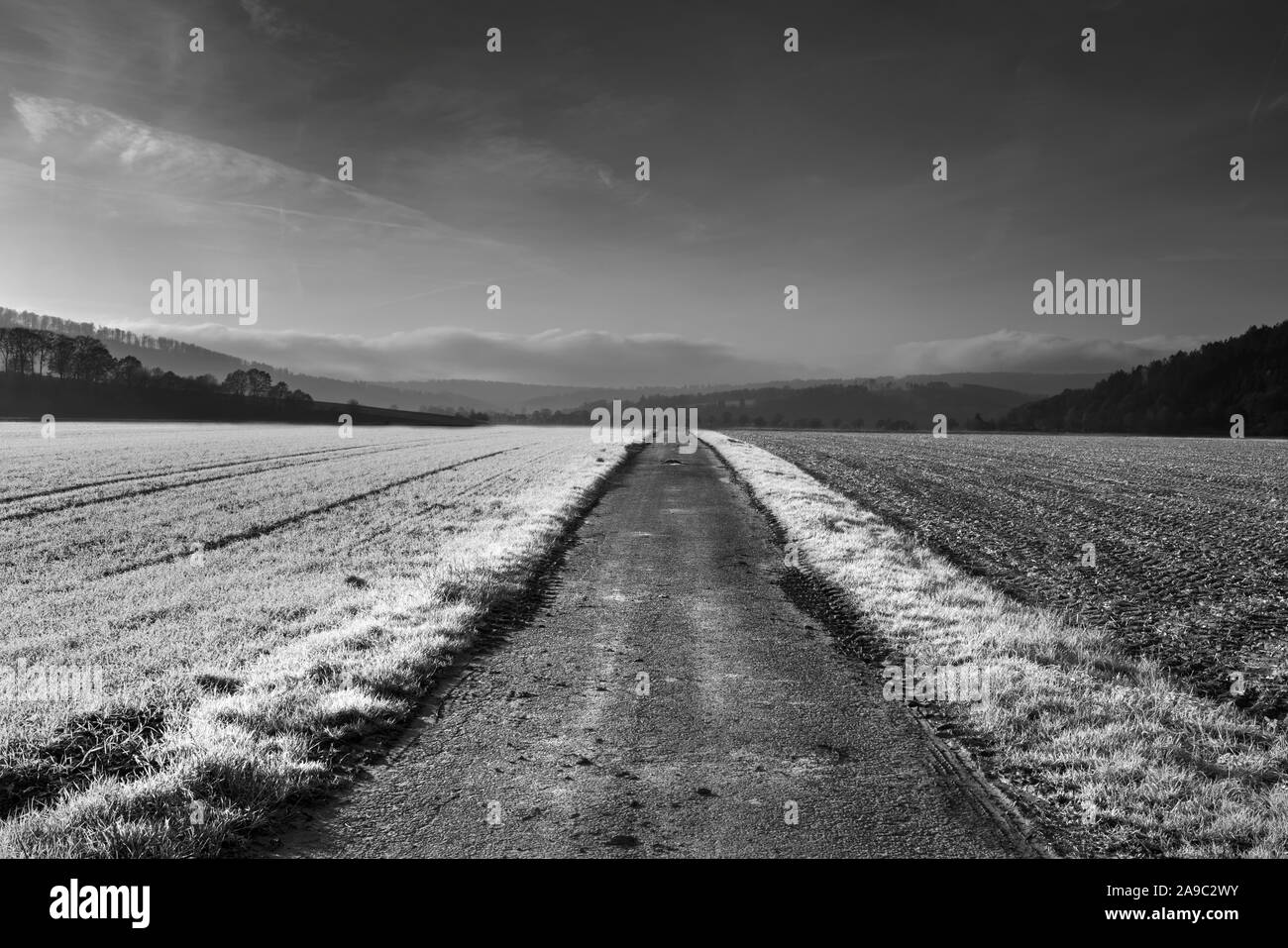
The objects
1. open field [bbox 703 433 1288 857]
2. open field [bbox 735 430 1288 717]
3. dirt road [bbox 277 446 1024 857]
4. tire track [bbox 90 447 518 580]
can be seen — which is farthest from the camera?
tire track [bbox 90 447 518 580]

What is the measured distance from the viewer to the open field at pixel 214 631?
529 centimetres

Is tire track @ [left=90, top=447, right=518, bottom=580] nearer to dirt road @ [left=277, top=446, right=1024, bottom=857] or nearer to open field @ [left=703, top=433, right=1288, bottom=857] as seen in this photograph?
dirt road @ [left=277, top=446, right=1024, bottom=857]

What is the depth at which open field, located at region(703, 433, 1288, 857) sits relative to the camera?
4980 mm

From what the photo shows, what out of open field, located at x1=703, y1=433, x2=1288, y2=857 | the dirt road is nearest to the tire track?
the dirt road

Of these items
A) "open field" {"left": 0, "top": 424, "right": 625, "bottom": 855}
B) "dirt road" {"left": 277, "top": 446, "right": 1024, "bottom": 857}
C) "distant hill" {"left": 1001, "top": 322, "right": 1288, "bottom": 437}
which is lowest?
"dirt road" {"left": 277, "top": 446, "right": 1024, "bottom": 857}

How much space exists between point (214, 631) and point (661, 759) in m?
7.09

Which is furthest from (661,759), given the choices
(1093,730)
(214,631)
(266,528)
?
(266,528)

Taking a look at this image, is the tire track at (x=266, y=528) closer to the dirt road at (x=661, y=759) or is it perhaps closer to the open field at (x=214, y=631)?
the open field at (x=214, y=631)

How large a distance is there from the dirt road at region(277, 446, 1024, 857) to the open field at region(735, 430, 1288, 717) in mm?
4627

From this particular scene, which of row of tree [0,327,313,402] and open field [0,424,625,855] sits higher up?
row of tree [0,327,313,402]

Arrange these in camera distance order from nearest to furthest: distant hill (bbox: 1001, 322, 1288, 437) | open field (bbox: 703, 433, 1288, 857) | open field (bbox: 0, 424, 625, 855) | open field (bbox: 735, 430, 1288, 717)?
open field (bbox: 703, 433, 1288, 857)
open field (bbox: 0, 424, 625, 855)
open field (bbox: 735, 430, 1288, 717)
distant hill (bbox: 1001, 322, 1288, 437)

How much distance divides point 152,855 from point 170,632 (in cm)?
613

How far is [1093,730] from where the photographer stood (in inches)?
256

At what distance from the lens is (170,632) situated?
9.66m
